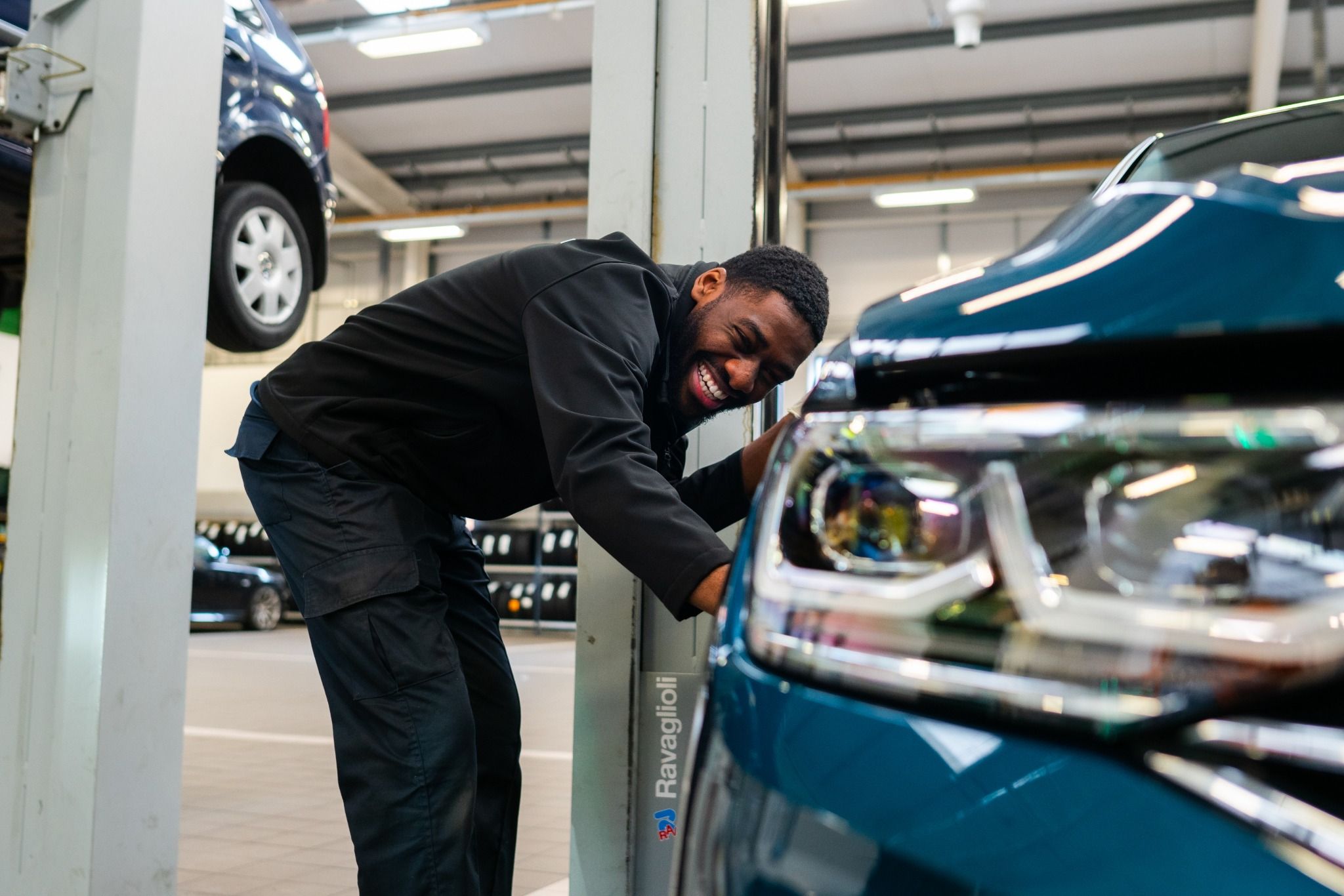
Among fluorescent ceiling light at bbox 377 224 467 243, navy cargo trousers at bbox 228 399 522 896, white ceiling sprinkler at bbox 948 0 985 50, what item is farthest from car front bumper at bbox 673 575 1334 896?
fluorescent ceiling light at bbox 377 224 467 243

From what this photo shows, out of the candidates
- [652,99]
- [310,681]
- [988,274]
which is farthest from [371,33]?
[988,274]

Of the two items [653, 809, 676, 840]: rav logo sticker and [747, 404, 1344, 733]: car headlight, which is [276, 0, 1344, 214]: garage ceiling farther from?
[747, 404, 1344, 733]: car headlight

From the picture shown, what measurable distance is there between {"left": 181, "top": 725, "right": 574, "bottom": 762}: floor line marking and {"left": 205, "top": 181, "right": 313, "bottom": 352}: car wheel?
167 cm

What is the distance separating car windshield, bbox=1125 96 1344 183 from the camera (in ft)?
3.66

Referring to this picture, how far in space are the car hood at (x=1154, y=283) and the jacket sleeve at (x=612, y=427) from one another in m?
0.48

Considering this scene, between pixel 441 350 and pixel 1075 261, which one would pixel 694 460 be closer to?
pixel 441 350

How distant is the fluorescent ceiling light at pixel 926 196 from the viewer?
11.6m

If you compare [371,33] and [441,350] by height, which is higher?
[371,33]

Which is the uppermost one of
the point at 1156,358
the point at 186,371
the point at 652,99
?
the point at 652,99

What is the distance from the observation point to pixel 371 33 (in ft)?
30.7

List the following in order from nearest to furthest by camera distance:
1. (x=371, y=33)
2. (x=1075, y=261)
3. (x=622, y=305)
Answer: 1. (x=1075, y=261)
2. (x=622, y=305)
3. (x=371, y=33)

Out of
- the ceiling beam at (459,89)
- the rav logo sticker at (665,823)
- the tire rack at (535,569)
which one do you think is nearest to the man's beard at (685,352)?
the rav logo sticker at (665,823)

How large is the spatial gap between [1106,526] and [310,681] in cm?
660

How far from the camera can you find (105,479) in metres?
1.69
